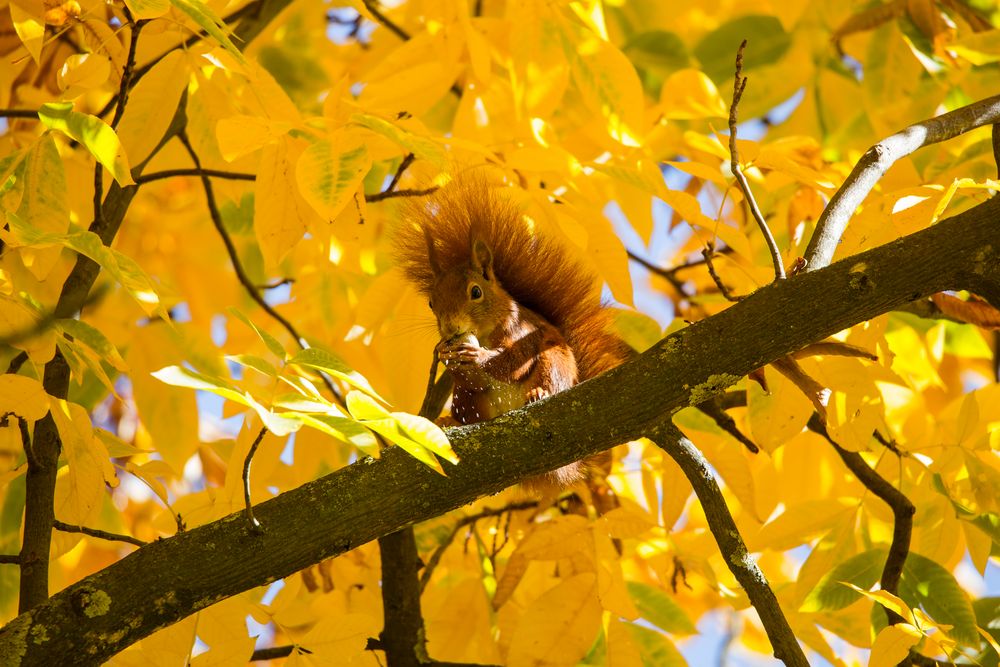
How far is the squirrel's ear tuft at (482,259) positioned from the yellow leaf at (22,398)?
40.5 inches

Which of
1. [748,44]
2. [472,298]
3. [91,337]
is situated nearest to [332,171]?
[91,337]

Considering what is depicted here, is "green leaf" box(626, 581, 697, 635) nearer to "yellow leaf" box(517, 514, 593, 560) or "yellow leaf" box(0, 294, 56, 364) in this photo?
"yellow leaf" box(517, 514, 593, 560)

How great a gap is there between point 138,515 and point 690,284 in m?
2.64

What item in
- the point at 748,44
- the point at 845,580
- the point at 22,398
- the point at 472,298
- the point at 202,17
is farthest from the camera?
the point at 748,44

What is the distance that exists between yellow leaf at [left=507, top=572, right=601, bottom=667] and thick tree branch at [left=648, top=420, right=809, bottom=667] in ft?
1.38

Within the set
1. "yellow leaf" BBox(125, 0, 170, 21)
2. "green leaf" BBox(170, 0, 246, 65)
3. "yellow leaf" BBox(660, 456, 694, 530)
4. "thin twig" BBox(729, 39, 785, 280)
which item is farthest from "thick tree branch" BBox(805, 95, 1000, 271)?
"yellow leaf" BBox(125, 0, 170, 21)

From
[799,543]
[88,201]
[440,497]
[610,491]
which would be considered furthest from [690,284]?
[440,497]

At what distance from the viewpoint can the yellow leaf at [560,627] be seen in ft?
7.24

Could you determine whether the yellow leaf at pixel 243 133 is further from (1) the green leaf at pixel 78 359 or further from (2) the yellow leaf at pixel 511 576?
(2) the yellow leaf at pixel 511 576

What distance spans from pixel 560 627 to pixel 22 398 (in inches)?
46.6

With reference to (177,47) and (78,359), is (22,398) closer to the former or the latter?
(78,359)

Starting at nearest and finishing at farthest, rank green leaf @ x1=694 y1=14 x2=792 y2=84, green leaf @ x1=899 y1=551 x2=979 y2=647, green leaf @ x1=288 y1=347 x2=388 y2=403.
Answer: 1. green leaf @ x1=288 y1=347 x2=388 y2=403
2. green leaf @ x1=899 y1=551 x2=979 y2=647
3. green leaf @ x1=694 y1=14 x2=792 y2=84

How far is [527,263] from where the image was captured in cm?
249

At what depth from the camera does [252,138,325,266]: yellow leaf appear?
6.85 feet
